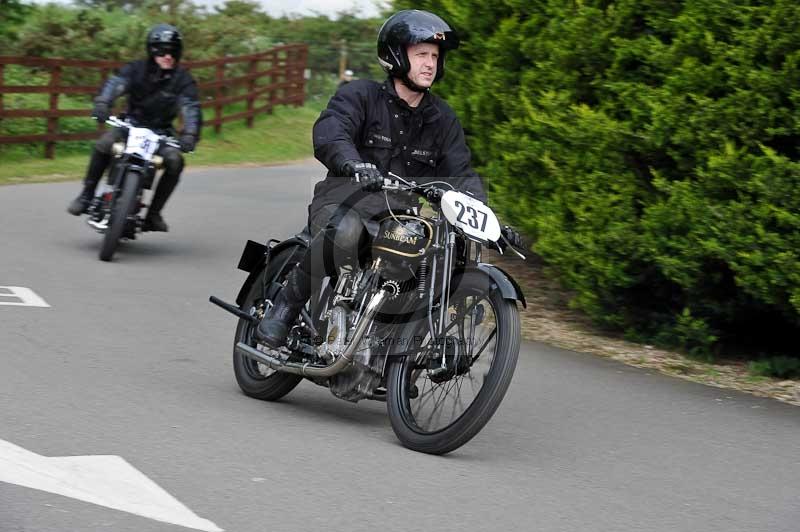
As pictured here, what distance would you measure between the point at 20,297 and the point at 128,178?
8.37 feet

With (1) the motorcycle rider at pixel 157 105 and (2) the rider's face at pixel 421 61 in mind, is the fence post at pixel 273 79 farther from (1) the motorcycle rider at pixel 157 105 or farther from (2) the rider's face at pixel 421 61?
(2) the rider's face at pixel 421 61

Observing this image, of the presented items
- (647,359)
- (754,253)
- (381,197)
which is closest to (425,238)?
(381,197)

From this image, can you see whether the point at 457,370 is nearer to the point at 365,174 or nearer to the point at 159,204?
the point at 365,174

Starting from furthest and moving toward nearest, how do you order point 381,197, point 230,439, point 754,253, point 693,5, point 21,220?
point 21,220
point 693,5
point 754,253
point 381,197
point 230,439

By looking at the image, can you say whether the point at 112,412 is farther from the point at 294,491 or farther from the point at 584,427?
the point at 584,427

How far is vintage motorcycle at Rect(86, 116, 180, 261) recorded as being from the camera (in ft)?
38.3

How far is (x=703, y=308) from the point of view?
863 cm

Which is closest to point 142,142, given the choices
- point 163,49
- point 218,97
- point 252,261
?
point 163,49

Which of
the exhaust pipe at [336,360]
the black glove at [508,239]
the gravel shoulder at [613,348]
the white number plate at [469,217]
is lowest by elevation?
the gravel shoulder at [613,348]

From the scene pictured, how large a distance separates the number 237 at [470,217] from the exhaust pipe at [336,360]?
0.64 meters

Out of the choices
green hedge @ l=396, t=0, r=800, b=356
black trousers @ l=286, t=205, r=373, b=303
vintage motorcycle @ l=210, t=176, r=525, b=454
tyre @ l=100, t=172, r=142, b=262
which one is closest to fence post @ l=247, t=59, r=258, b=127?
tyre @ l=100, t=172, r=142, b=262

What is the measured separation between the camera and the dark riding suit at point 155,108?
479 inches

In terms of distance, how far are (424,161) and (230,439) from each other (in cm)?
173

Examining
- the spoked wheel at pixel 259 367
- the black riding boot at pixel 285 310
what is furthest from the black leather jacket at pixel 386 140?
the spoked wheel at pixel 259 367
